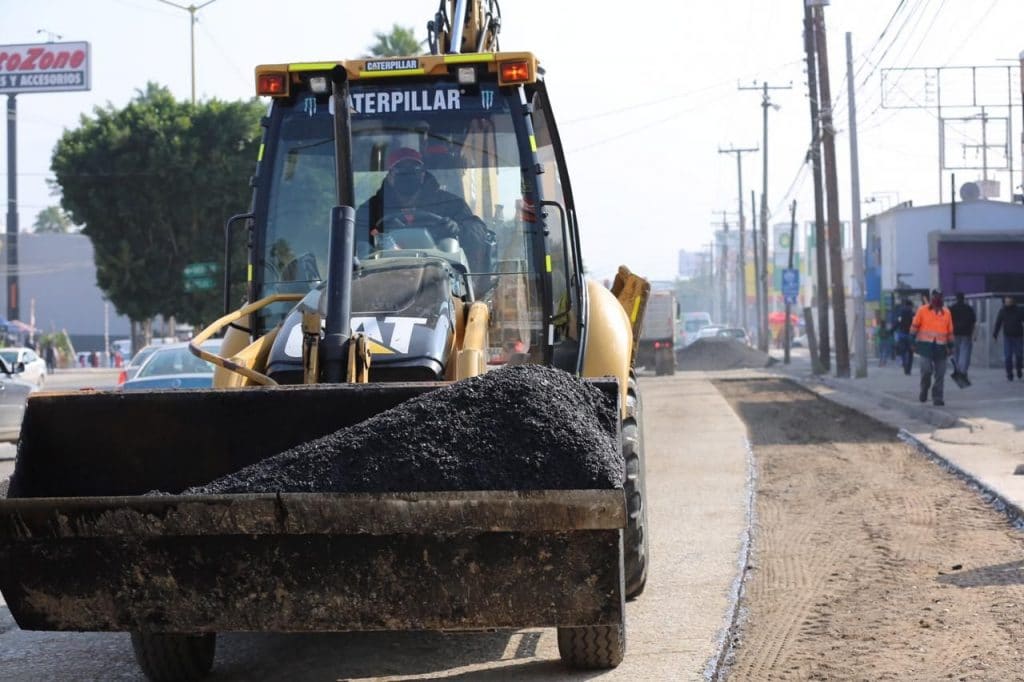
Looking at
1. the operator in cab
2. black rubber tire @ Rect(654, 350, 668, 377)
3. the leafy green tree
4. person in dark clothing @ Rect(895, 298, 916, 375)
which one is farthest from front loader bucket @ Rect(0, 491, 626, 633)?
black rubber tire @ Rect(654, 350, 668, 377)

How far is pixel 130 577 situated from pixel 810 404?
68.7 ft

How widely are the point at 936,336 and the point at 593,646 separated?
54.4 feet

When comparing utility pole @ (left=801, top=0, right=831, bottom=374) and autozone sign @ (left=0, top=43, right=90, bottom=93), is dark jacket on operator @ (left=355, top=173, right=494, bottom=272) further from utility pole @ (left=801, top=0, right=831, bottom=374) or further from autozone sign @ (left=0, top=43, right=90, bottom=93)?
autozone sign @ (left=0, top=43, right=90, bottom=93)

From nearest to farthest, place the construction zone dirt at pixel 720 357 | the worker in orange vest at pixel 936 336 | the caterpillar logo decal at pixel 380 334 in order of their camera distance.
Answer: the caterpillar logo decal at pixel 380 334, the worker in orange vest at pixel 936 336, the construction zone dirt at pixel 720 357

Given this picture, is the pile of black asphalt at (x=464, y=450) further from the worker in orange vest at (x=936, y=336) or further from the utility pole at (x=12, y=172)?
the utility pole at (x=12, y=172)

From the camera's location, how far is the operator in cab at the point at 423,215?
7730 millimetres

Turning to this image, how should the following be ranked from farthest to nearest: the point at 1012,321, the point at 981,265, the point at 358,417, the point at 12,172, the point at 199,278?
the point at 12,172 → the point at 981,265 → the point at 1012,321 → the point at 199,278 → the point at 358,417

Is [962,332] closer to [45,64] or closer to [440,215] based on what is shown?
[440,215]

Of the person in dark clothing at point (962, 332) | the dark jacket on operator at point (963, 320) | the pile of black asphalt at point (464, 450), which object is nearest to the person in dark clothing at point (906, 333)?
the person in dark clothing at point (962, 332)

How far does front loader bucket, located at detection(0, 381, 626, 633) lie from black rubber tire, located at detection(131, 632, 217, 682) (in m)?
0.78

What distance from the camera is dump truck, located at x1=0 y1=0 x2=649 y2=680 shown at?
5.19 metres

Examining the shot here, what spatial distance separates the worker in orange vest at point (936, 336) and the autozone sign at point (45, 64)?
5584 cm

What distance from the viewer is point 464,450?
5.40m

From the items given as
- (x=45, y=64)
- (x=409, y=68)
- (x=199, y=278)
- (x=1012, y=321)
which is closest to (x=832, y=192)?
(x=1012, y=321)
